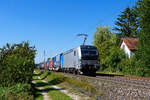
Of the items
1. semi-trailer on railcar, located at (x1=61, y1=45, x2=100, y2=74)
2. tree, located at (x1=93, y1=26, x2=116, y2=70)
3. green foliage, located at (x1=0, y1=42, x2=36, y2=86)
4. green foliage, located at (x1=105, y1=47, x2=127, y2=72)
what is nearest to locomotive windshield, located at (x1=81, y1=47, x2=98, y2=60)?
semi-trailer on railcar, located at (x1=61, y1=45, x2=100, y2=74)

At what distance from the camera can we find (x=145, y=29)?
1028 inches

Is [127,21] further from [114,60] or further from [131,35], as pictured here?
[114,60]

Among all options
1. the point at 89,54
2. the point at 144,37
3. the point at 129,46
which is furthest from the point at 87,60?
the point at 129,46

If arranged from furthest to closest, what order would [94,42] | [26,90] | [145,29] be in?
1. [94,42]
2. [145,29]
3. [26,90]

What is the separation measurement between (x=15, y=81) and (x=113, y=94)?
7.71 metres

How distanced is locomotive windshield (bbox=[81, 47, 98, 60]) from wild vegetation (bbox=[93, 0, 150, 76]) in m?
6.30

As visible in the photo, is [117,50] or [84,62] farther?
[117,50]

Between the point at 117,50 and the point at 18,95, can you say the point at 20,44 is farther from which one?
the point at 117,50

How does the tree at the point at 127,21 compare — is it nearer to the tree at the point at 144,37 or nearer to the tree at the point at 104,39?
the tree at the point at 104,39

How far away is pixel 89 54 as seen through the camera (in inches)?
945

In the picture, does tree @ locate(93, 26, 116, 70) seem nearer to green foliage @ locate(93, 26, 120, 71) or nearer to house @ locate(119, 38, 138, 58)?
green foliage @ locate(93, 26, 120, 71)

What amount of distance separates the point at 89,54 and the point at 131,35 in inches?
1747

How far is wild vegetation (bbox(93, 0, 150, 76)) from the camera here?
2600 centimetres

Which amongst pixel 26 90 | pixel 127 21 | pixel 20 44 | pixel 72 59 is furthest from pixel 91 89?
pixel 127 21
